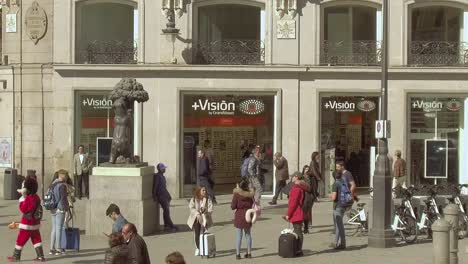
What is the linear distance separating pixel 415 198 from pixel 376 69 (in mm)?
9350

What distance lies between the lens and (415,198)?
2019 centimetres

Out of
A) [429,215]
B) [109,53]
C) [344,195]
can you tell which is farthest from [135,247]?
[109,53]

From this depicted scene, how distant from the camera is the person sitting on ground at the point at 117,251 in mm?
9781

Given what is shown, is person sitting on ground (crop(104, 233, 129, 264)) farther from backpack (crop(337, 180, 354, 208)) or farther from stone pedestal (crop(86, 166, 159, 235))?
stone pedestal (crop(86, 166, 159, 235))

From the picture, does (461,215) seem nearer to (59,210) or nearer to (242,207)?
(242,207)

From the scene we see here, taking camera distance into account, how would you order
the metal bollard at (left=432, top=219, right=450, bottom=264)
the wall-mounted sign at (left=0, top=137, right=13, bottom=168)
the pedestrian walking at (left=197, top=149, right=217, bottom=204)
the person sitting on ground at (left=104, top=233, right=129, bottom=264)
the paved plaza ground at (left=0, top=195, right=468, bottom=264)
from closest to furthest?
the person sitting on ground at (left=104, top=233, right=129, bottom=264) → the metal bollard at (left=432, top=219, right=450, bottom=264) → the paved plaza ground at (left=0, top=195, right=468, bottom=264) → the pedestrian walking at (left=197, top=149, right=217, bottom=204) → the wall-mounted sign at (left=0, top=137, right=13, bottom=168)

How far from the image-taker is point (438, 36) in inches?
1166

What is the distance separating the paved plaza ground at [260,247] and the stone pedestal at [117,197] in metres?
0.35

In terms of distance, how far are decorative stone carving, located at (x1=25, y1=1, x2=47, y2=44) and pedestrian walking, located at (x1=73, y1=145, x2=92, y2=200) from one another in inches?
165

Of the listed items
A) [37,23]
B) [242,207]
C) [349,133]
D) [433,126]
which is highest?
[37,23]

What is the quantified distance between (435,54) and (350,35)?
292 centimetres

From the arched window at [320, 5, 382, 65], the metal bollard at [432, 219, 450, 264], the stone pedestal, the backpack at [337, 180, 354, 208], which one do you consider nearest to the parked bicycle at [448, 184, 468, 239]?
the backpack at [337, 180, 354, 208]

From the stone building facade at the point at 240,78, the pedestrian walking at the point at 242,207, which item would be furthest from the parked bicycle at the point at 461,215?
the stone building facade at the point at 240,78

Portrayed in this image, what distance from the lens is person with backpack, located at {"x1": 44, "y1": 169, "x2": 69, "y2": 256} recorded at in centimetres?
1702
